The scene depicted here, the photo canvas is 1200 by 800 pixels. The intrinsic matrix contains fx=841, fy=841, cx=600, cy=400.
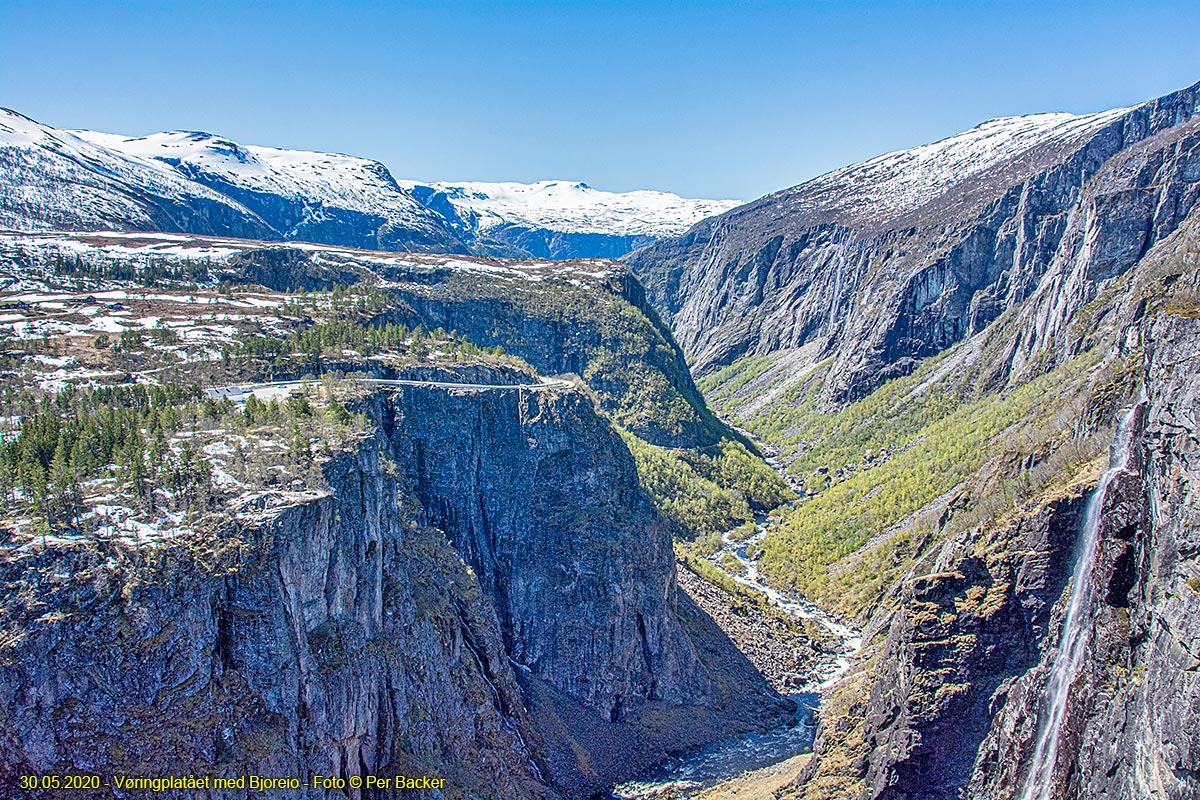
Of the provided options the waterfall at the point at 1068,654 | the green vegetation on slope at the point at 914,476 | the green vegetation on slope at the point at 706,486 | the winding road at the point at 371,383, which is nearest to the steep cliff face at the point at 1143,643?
the waterfall at the point at 1068,654

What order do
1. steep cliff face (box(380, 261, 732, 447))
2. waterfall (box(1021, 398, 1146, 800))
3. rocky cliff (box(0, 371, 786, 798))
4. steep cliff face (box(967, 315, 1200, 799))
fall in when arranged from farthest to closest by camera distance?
Result: steep cliff face (box(380, 261, 732, 447)), waterfall (box(1021, 398, 1146, 800)), rocky cliff (box(0, 371, 786, 798)), steep cliff face (box(967, 315, 1200, 799))

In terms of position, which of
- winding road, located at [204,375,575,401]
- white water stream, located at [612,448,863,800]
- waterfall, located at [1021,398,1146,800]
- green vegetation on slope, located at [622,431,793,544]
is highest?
winding road, located at [204,375,575,401]

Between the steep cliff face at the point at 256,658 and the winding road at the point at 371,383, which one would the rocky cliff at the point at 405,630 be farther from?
the winding road at the point at 371,383

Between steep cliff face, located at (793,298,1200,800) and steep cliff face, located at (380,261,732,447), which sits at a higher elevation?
steep cliff face, located at (380,261,732,447)

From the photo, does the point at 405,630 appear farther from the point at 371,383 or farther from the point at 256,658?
the point at 371,383

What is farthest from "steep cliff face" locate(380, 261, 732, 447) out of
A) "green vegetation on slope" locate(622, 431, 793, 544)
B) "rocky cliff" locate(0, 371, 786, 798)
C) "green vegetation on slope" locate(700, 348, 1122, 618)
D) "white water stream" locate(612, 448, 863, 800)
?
"white water stream" locate(612, 448, 863, 800)

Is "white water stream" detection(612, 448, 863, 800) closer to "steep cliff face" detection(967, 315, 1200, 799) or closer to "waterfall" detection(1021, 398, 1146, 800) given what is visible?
"steep cliff face" detection(967, 315, 1200, 799)

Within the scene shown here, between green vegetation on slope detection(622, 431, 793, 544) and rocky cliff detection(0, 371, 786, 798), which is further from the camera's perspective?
green vegetation on slope detection(622, 431, 793, 544)

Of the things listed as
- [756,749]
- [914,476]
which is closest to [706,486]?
[914,476]
